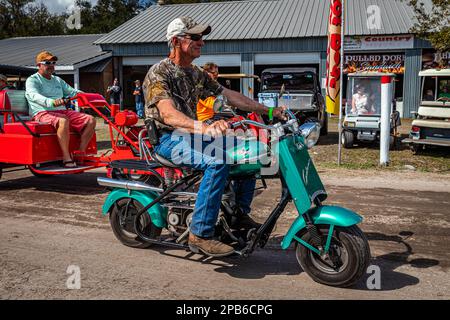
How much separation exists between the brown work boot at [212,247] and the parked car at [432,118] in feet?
27.2

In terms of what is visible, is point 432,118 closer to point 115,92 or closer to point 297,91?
point 297,91

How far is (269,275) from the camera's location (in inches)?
153

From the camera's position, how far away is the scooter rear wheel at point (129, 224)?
434 cm

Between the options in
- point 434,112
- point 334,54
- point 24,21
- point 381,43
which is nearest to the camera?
point 334,54

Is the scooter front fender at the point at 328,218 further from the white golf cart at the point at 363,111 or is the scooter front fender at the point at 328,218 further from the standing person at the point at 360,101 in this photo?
the standing person at the point at 360,101

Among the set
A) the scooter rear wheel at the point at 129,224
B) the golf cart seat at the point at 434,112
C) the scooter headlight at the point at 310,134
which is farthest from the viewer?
the golf cart seat at the point at 434,112

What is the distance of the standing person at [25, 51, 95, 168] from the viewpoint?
7.04 meters

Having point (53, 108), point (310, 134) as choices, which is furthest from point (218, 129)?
point (53, 108)

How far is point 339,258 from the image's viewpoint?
3.53m

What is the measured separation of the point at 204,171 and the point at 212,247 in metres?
0.61

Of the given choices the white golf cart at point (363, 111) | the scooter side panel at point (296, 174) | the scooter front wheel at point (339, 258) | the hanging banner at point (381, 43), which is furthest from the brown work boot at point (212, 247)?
the hanging banner at point (381, 43)

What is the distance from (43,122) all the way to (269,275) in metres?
4.72

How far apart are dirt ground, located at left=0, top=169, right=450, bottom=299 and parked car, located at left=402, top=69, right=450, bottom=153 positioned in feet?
14.7

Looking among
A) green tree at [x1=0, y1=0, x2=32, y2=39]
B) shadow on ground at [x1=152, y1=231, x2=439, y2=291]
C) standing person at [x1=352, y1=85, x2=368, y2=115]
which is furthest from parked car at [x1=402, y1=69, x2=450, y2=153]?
green tree at [x1=0, y1=0, x2=32, y2=39]
